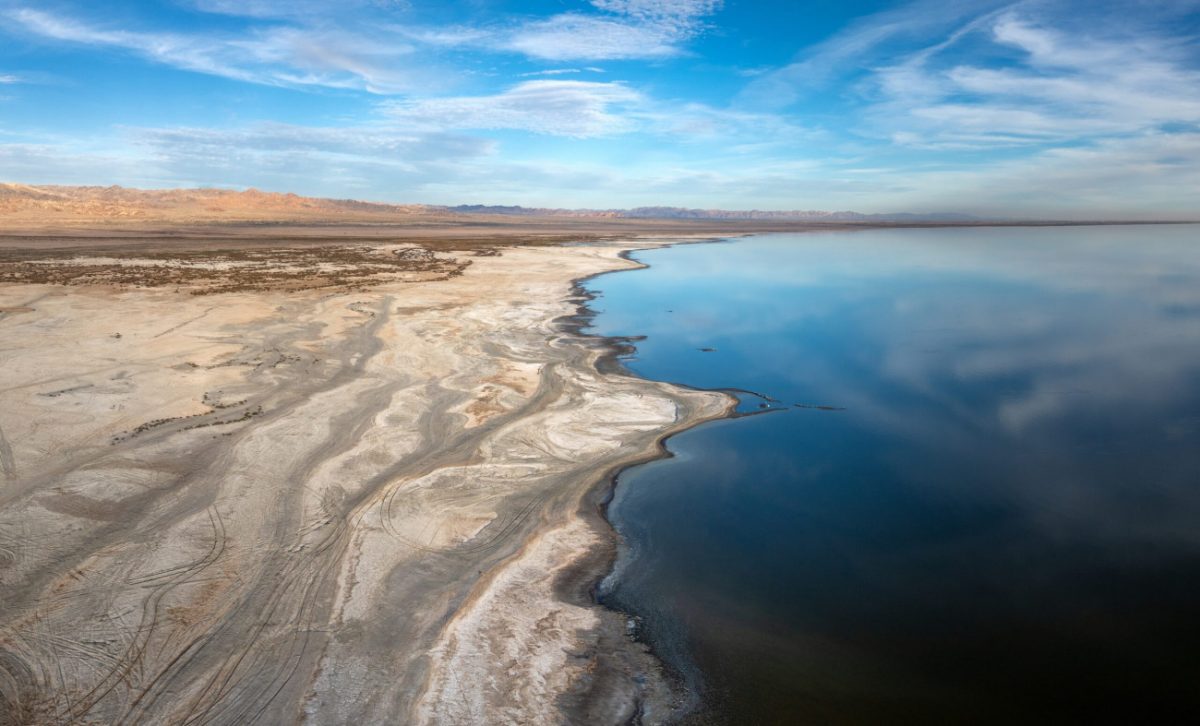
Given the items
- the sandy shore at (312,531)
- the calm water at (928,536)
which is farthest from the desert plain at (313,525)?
the calm water at (928,536)

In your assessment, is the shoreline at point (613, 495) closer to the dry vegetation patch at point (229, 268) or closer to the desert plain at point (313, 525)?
the desert plain at point (313, 525)

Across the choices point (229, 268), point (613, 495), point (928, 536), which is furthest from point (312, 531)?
point (229, 268)

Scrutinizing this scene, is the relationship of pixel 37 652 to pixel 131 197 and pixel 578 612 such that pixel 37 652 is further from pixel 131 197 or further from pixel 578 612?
pixel 131 197

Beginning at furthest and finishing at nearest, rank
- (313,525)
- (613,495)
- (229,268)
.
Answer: (229,268), (613,495), (313,525)

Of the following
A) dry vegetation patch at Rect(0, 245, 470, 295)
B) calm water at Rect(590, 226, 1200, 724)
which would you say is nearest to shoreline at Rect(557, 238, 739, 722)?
calm water at Rect(590, 226, 1200, 724)

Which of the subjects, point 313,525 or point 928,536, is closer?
point 313,525

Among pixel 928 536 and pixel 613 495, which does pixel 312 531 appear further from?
pixel 928 536
